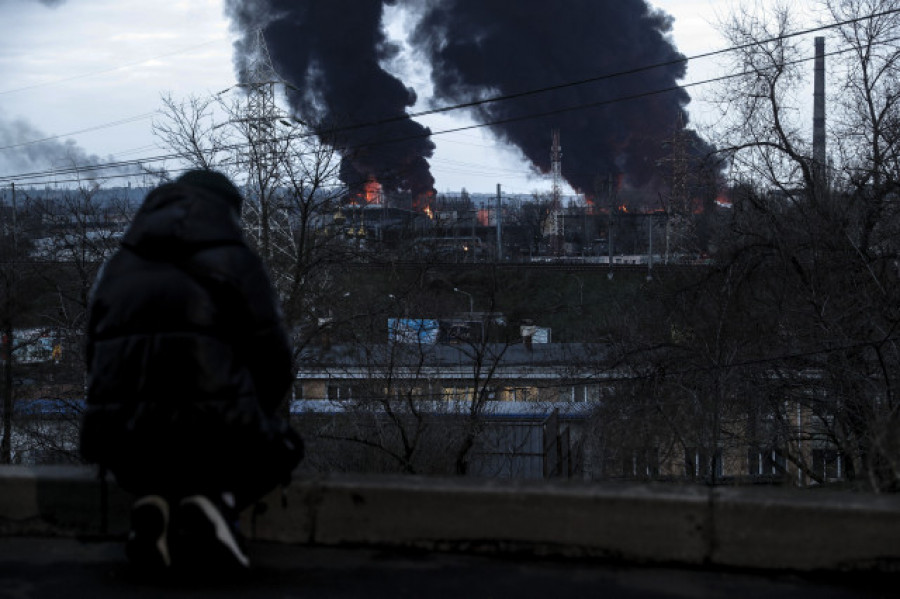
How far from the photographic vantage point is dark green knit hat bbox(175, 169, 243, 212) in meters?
3.31

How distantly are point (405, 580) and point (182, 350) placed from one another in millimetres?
1283

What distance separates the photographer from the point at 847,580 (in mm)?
3301

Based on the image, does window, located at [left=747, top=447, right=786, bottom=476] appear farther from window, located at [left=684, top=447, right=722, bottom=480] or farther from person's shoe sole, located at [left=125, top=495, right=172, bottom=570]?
person's shoe sole, located at [left=125, top=495, right=172, bottom=570]

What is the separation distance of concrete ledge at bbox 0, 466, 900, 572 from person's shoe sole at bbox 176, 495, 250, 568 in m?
0.67

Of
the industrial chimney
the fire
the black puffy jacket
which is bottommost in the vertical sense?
the black puffy jacket

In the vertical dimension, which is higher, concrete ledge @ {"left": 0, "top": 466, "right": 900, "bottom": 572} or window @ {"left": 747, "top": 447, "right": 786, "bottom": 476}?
concrete ledge @ {"left": 0, "top": 466, "right": 900, "bottom": 572}

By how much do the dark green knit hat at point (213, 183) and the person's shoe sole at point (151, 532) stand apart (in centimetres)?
114

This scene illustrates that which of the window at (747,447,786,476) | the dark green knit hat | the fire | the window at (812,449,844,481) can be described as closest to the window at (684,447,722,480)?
the window at (747,447,786,476)

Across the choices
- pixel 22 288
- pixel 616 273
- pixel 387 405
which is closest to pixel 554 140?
pixel 616 273

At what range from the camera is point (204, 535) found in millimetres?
3145

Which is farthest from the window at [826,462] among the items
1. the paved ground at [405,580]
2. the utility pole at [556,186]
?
the utility pole at [556,186]

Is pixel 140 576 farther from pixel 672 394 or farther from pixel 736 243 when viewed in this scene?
pixel 736 243

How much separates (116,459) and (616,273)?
45386 millimetres

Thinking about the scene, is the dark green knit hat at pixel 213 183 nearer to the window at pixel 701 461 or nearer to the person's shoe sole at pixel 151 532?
the person's shoe sole at pixel 151 532
